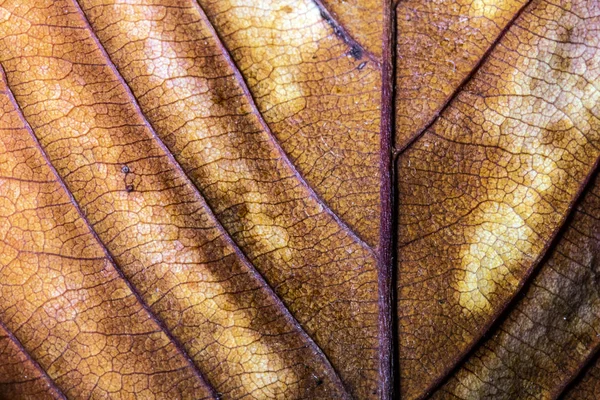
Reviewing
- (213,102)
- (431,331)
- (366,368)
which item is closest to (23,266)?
(213,102)

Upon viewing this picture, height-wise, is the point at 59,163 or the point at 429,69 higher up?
the point at 429,69

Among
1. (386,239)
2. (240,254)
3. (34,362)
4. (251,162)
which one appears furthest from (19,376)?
(386,239)

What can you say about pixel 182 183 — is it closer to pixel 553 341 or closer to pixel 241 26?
pixel 241 26

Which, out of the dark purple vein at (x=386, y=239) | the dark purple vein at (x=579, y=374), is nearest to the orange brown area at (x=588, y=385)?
the dark purple vein at (x=579, y=374)

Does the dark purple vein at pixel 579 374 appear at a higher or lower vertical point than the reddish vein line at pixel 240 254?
lower

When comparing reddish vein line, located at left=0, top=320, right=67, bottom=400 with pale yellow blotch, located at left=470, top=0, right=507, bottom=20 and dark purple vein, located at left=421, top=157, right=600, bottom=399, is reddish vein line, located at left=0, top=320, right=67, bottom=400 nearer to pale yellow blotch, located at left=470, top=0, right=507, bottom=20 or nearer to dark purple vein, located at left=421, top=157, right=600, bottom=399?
dark purple vein, located at left=421, top=157, right=600, bottom=399

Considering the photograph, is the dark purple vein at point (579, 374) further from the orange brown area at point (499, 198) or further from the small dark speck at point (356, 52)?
the small dark speck at point (356, 52)
